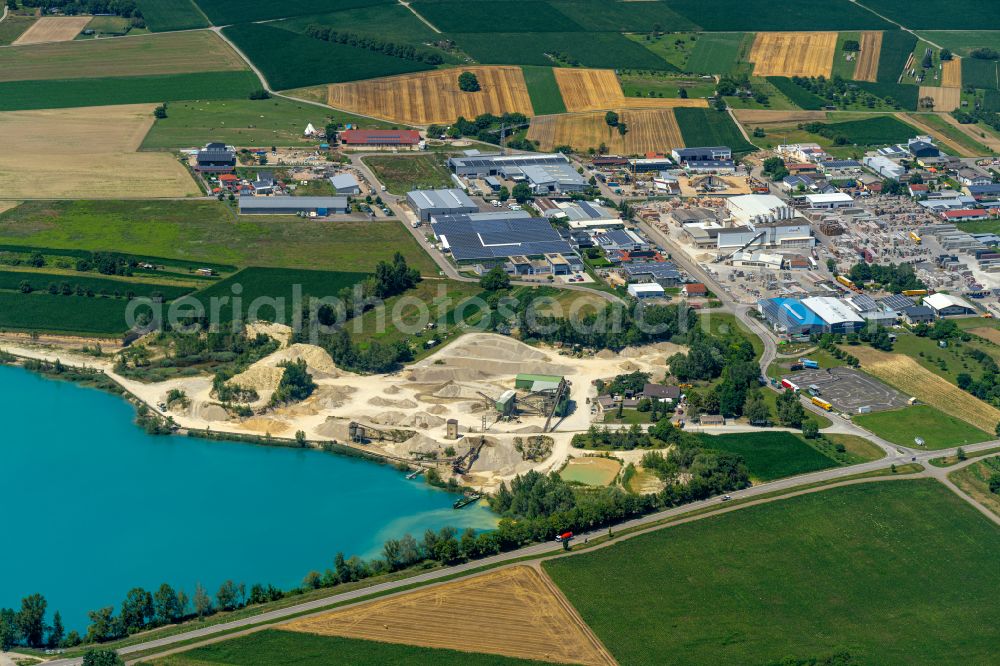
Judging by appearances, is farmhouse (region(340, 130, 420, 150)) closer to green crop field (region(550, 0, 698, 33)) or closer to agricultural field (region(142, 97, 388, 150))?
agricultural field (region(142, 97, 388, 150))

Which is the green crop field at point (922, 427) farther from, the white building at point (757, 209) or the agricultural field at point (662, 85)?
the agricultural field at point (662, 85)

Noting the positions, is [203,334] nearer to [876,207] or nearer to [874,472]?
[874,472]

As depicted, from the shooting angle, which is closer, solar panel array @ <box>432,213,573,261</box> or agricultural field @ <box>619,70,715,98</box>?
solar panel array @ <box>432,213,573,261</box>

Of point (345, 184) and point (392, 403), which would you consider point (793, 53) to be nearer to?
point (345, 184)

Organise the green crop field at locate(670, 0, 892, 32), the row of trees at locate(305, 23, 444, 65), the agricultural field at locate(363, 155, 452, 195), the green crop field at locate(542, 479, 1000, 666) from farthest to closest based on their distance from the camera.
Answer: the green crop field at locate(670, 0, 892, 32) → the row of trees at locate(305, 23, 444, 65) → the agricultural field at locate(363, 155, 452, 195) → the green crop field at locate(542, 479, 1000, 666)

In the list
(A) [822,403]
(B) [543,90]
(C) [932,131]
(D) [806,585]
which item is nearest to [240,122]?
(B) [543,90]

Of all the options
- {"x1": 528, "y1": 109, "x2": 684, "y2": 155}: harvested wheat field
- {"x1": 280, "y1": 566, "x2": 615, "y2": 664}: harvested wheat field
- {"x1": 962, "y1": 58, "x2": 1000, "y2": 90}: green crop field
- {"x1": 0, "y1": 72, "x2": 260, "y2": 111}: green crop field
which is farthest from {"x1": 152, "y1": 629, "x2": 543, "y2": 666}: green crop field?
{"x1": 962, "y1": 58, "x2": 1000, "y2": 90}: green crop field

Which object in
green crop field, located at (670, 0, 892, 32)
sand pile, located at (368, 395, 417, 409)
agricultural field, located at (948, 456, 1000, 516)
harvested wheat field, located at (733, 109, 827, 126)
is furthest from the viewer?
green crop field, located at (670, 0, 892, 32)
